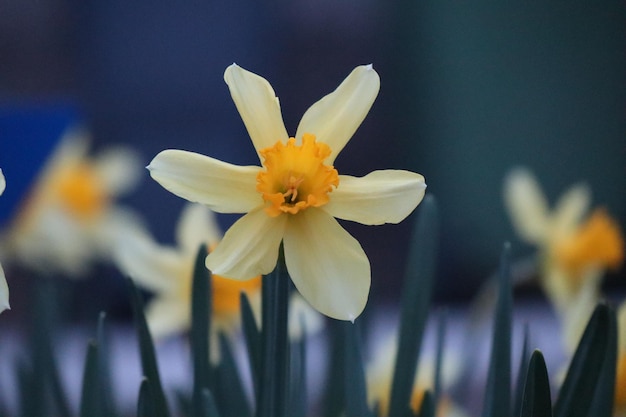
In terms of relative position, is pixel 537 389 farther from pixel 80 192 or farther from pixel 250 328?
pixel 80 192

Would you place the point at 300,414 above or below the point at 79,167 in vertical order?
below

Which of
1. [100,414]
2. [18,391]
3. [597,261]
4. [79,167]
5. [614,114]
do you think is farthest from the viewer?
[614,114]

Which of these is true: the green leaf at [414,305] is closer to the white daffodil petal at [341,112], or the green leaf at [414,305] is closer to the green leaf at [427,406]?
the green leaf at [427,406]

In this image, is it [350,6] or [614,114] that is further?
[350,6]

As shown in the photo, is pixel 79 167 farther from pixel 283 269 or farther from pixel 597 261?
pixel 283 269

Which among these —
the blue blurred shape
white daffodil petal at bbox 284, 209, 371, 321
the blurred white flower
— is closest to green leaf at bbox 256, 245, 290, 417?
white daffodil petal at bbox 284, 209, 371, 321

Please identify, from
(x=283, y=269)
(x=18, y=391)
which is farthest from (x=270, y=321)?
(x=18, y=391)

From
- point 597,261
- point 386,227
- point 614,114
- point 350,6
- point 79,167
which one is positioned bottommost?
point 597,261
